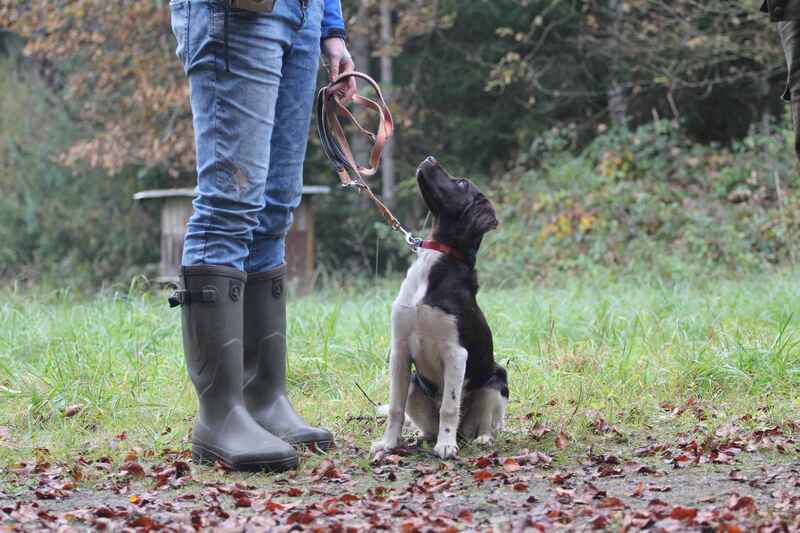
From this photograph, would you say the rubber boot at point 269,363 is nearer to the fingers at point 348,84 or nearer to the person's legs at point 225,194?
the person's legs at point 225,194

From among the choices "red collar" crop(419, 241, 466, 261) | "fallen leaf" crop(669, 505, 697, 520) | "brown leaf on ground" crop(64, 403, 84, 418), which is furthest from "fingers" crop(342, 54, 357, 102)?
"fallen leaf" crop(669, 505, 697, 520)

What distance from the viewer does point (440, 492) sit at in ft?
9.45

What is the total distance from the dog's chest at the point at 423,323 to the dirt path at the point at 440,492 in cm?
Answer: 35

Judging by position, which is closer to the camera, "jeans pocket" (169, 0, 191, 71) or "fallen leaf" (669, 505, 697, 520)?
"fallen leaf" (669, 505, 697, 520)

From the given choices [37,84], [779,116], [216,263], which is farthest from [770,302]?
[37,84]

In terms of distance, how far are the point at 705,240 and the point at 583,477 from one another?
7.79 metres

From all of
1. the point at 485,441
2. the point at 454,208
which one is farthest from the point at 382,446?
the point at 454,208

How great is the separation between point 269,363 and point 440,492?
956mm

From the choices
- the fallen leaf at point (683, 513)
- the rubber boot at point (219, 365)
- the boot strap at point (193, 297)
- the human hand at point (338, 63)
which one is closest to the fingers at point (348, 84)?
the human hand at point (338, 63)

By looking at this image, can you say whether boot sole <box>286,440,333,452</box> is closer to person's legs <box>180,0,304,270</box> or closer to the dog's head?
person's legs <box>180,0,304,270</box>

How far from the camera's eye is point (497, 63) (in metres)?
13.5

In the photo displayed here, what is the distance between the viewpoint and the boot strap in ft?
10.4

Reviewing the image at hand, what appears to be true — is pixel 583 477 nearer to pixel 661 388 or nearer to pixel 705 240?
pixel 661 388

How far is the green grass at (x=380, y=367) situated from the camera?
13.1 ft
